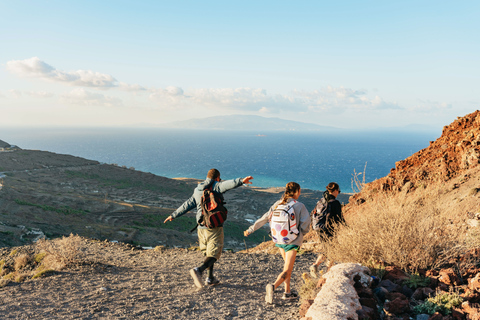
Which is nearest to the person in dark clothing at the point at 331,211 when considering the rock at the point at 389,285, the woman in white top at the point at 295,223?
the woman in white top at the point at 295,223

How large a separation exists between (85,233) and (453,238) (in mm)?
18479

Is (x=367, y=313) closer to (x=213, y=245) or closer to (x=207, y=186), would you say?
(x=213, y=245)

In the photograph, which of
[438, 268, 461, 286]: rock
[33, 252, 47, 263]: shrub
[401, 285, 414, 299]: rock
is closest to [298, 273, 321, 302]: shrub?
[401, 285, 414, 299]: rock

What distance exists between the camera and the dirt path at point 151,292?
15.3 feet

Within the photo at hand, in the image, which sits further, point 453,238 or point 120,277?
point 120,277

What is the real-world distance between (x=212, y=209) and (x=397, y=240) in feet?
9.97

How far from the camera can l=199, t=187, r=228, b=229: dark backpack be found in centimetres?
514

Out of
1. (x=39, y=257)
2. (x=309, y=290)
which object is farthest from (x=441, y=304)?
(x=39, y=257)

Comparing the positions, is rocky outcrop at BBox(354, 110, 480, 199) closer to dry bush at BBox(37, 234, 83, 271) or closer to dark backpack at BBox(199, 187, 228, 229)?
dark backpack at BBox(199, 187, 228, 229)

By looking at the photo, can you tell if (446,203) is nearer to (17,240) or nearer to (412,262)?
(412,262)

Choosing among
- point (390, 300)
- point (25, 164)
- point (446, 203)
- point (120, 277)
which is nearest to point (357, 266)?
point (390, 300)

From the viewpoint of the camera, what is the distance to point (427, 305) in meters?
3.65

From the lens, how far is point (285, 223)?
4.33m

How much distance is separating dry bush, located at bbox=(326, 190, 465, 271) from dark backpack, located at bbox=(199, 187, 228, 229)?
6.79 feet
